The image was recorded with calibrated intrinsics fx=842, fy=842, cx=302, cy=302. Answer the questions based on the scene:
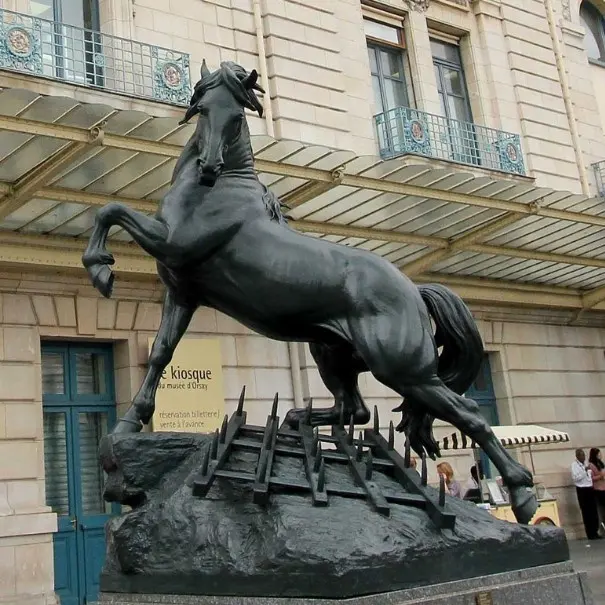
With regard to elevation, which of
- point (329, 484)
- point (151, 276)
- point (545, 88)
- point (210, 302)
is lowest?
point (329, 484)

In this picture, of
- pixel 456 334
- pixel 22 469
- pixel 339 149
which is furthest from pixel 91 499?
pixel 456 334

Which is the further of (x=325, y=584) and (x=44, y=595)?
(x=44, y=595)

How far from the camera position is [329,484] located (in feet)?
11.7

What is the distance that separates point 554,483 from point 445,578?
14085 mm

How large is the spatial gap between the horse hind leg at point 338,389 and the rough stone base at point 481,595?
113cm

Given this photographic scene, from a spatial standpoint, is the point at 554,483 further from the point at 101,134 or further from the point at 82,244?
the point at 101,134

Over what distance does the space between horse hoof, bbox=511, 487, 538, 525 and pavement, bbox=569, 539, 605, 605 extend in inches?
75.5

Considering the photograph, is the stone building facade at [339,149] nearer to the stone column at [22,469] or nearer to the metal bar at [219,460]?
the stone column at [22,469]

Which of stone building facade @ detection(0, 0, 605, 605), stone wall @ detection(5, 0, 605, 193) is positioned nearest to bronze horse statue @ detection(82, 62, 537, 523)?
stone building facade @ detection(0, 0, 605, 605)

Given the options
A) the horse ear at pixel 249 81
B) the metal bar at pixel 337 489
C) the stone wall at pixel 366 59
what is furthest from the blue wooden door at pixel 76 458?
the horse ear at pixel 249 81

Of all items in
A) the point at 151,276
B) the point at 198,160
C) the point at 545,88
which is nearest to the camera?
the point at 198,160

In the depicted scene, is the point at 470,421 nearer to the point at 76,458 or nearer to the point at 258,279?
the point at 258,279

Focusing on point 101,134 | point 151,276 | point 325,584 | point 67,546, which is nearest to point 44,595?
point 67,546

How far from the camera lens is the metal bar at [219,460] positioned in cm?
352
